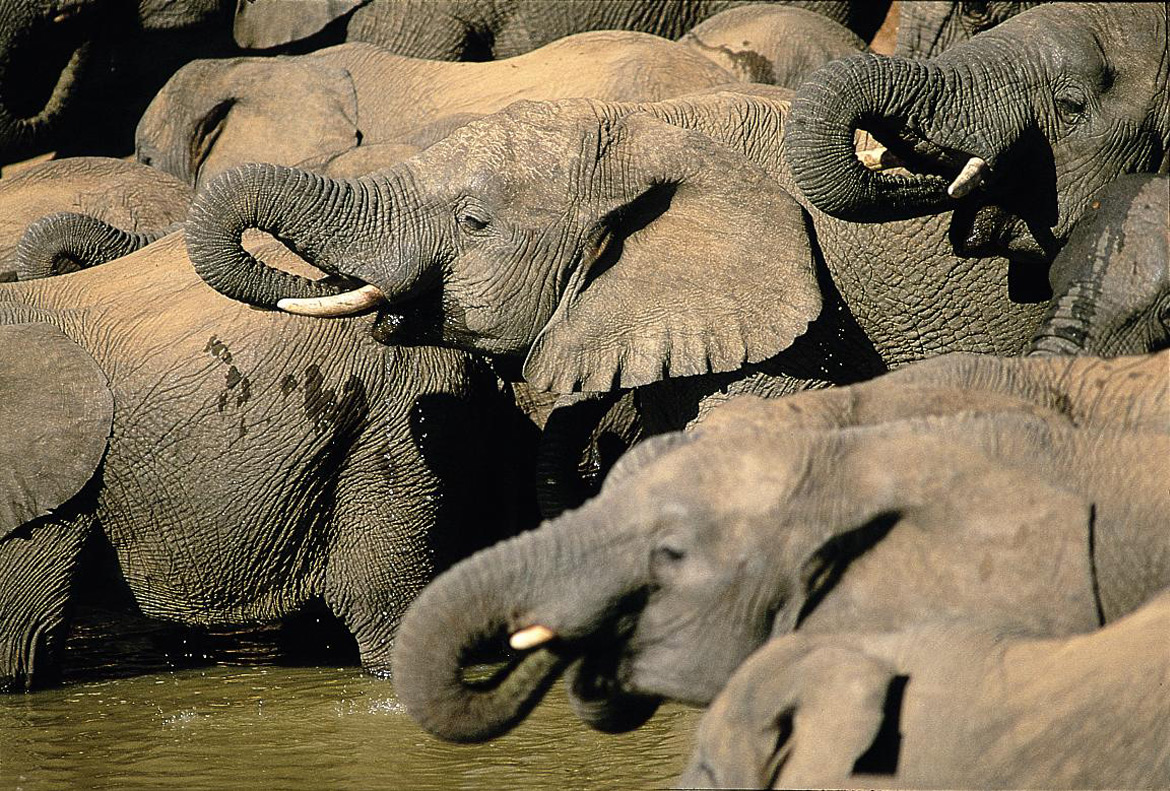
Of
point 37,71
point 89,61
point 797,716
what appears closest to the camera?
point 797,716

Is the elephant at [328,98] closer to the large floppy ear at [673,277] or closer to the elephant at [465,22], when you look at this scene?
the elephant at [465,22]

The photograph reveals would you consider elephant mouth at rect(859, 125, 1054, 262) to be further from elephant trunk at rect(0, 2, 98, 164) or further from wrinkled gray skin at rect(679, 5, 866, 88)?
elephant trunk at rect(0, 2, 98, 164)

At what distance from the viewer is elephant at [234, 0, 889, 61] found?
7.76m

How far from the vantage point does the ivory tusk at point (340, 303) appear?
4555 millimetres

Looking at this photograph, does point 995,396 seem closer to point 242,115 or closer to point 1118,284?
point 1118,284

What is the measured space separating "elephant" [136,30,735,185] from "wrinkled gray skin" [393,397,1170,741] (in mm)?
3340

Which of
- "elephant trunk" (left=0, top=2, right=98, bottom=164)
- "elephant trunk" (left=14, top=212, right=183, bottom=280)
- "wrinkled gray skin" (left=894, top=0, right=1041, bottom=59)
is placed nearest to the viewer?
"elephant trunk" (left=14, top=212, right=183, bottom=280)

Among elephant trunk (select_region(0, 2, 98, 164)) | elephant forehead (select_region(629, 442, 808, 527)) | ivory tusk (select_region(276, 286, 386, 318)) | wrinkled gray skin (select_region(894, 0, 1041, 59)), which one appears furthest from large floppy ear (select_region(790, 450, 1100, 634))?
elephant trunk (select_region(0, 2, 98, 164))

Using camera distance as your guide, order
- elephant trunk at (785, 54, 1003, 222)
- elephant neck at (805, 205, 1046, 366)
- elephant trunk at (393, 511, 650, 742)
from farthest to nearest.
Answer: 1. elephant neck at (805, 205, 1046, 366)
2. elephant trunk at (785, 54, 1003, 222)
3. elephant trunk at (393, 511, 650, 742)

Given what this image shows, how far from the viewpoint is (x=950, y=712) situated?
291 centimetres

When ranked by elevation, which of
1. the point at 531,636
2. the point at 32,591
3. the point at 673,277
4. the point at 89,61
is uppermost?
the point at 531,636

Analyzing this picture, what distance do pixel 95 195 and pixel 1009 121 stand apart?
3526mm

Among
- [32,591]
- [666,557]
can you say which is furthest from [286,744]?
[666,557]

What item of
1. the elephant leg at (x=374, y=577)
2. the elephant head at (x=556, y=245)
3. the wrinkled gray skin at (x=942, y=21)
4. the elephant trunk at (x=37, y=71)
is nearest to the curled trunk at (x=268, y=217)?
the elephant head at (x=556, y=245)
